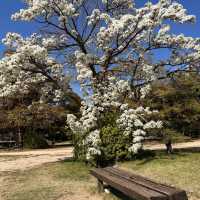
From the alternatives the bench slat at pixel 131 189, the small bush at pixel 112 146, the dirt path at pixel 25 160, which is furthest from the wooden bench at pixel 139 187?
the dirt path at pixel 25 160

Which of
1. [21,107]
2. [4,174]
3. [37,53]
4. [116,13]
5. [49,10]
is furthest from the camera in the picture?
[21,107]

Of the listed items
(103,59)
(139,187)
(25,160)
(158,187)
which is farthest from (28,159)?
(158,187)

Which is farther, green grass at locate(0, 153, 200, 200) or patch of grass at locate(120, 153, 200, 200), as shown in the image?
green grass at locate(0, 153, 200, 200)

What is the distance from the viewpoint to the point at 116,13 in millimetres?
17719

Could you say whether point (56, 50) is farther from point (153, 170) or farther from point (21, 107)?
point (21, 107)

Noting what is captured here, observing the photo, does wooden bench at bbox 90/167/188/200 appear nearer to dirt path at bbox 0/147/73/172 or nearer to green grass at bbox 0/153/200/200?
green grass at bbox 0/153/200/200

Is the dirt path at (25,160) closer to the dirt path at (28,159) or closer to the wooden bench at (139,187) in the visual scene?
the dirt path at (28,159)

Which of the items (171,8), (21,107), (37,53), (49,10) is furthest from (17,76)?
(21,107)

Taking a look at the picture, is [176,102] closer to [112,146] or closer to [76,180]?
[112,146]

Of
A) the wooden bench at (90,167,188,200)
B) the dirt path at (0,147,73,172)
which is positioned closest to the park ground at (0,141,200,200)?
the wooden bench at (90,167,188,200)

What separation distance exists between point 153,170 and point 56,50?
7.73m

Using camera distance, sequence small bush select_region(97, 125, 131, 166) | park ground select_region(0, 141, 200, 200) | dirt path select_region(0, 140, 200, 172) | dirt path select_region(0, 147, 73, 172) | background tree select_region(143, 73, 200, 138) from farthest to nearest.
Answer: background tree select_region(143, 73, 200, 138) → dirt path select_region(0, 140, 200, 172) → dirt path select_region(0, 147, 73, 172) → small bush select_region(97, 125, 131, 166) → park ground select_region(0, 141, 200, 200)

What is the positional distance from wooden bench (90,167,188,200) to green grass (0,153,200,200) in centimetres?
63

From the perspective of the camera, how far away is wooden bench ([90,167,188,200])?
608 cm
